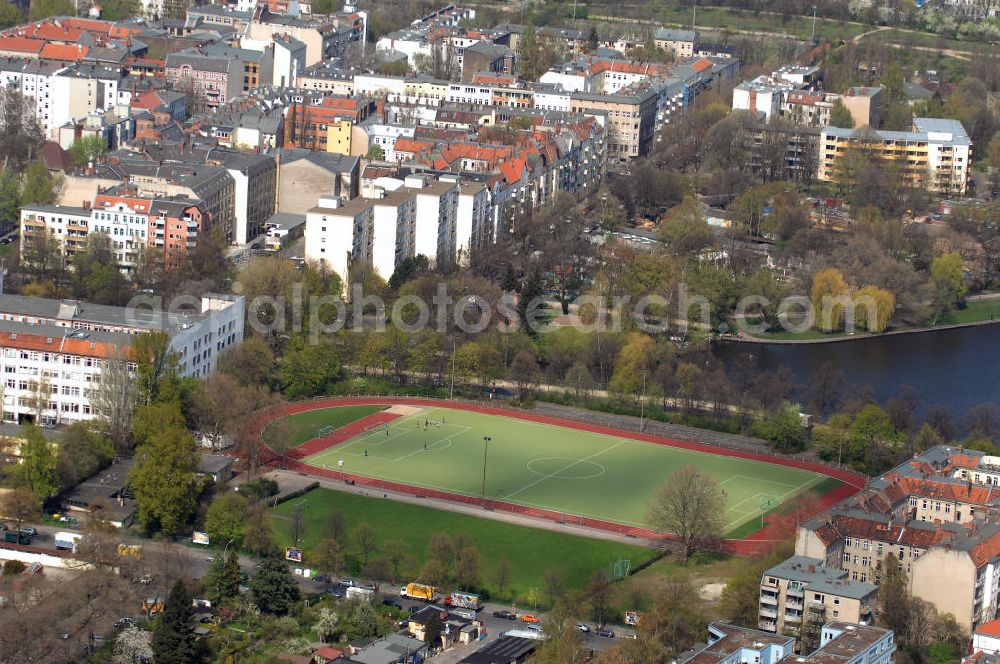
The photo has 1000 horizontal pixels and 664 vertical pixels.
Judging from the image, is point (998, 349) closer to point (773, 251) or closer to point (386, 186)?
point (773, 251)

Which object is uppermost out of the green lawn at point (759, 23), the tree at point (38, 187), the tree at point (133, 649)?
the green lawn at point (759, 23)

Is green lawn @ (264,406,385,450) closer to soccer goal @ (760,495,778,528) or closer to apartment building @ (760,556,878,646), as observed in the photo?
soccer goal @ (760,495,778,528)

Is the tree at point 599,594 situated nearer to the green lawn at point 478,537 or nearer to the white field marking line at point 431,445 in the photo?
the green lawn at point 478,537

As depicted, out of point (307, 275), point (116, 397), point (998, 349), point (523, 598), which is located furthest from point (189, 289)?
point (998, 349)

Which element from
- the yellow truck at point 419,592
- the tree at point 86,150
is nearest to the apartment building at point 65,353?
the yellow truck at point 419,592

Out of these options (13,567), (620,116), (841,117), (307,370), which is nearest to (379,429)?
(307,370)

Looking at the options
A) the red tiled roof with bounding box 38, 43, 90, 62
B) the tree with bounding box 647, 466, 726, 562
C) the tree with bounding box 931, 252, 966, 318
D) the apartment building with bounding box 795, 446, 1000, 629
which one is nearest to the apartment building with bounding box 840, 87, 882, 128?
the tree with bounding box 931, 252, 966, 318
